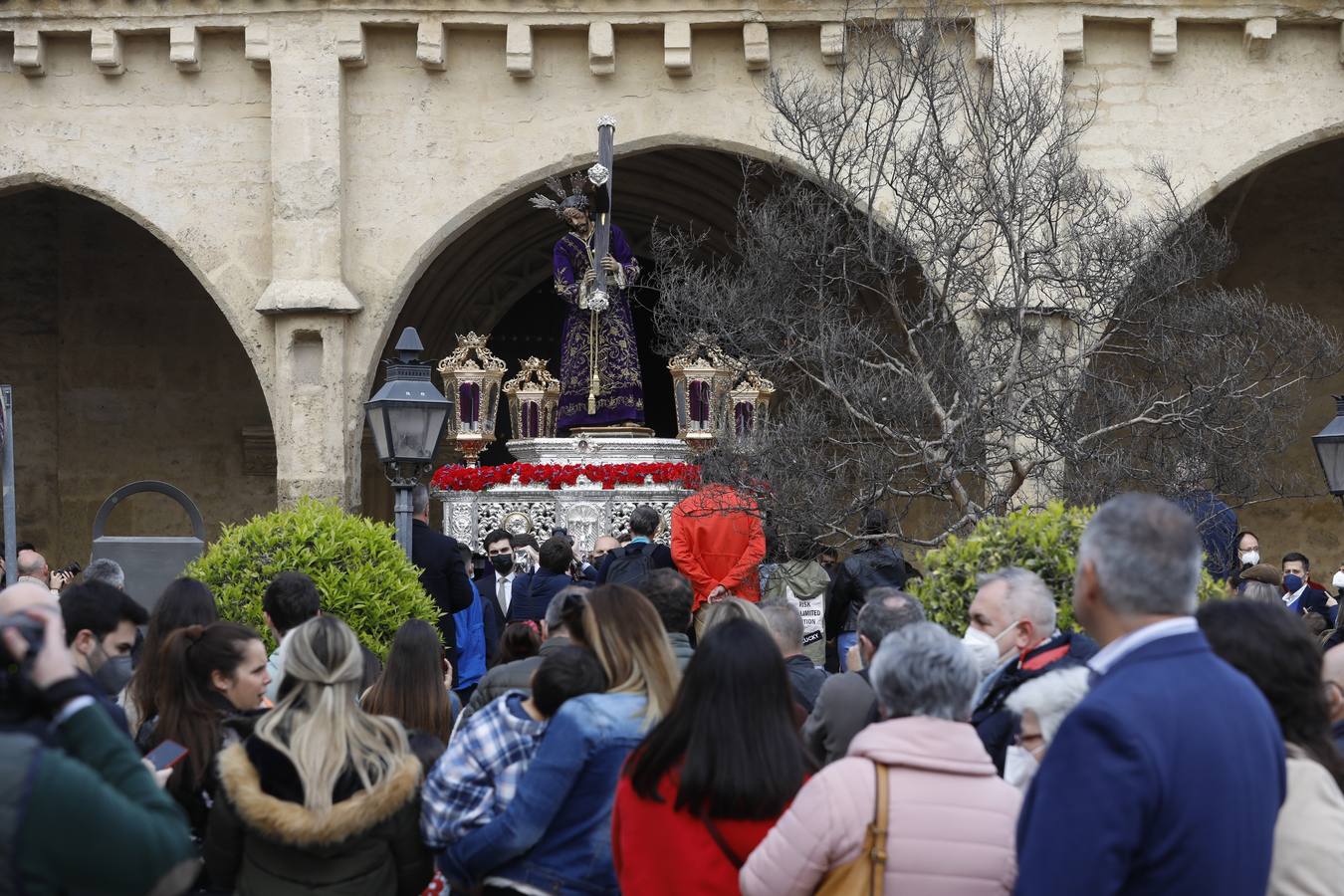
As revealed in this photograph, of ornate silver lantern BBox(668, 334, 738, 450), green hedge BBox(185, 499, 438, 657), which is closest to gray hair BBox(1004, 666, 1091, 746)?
green hedge BBox(185, 499, 438, 657)

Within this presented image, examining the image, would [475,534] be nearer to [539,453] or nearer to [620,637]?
[539,453]

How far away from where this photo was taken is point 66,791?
2.51 metres

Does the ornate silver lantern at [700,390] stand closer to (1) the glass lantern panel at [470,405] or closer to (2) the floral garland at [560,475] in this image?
(2) the floral garland at [560,475]

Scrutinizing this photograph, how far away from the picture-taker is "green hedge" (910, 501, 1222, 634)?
226 inches

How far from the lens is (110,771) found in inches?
105

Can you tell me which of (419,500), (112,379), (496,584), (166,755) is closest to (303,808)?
(166,755)

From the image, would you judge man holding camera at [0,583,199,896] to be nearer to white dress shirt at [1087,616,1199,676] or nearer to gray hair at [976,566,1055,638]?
white dress shirt at [1087,616,1199,676]

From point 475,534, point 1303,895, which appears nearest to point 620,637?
point 1303,895

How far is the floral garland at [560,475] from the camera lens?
12.6 meters

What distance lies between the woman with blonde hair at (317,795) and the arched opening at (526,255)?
12027 millimetres

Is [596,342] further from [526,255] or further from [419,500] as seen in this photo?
[419,500]

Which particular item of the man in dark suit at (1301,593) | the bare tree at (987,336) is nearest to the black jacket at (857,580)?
the bare tree at (987,336)

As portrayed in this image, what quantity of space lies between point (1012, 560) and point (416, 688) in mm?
2090

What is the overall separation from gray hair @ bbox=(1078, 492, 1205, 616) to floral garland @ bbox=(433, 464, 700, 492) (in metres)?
9.59
